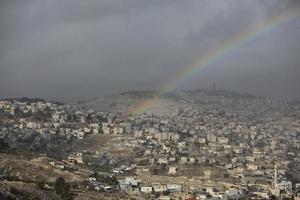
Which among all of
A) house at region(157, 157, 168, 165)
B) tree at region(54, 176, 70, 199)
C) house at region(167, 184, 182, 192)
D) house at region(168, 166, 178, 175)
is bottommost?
house at region(167, 184, 182, 192)

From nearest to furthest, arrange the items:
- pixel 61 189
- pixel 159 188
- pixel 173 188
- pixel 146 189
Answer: pixel 61 189 → pixel 146 189 → pixel 159 188 → pixel 173 188

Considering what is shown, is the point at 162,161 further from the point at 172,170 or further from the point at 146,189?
the point at 146,189

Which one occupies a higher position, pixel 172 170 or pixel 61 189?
pixel 61 189

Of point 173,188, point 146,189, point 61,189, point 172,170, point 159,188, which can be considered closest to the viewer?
point 61,189

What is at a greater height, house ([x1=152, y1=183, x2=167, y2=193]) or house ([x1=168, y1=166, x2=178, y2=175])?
house ([x1=168, y1=166, x2=178, y2=175])

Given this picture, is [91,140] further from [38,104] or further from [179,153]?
[38,104]

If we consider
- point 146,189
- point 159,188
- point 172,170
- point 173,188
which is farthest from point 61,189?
point 172,170

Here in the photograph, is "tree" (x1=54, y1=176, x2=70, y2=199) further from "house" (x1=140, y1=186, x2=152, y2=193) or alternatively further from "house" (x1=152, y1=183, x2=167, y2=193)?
"house" (x1=152, y1=183, x2=167, y2=193)

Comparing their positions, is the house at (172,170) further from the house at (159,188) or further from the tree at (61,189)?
the tree at (61,189)

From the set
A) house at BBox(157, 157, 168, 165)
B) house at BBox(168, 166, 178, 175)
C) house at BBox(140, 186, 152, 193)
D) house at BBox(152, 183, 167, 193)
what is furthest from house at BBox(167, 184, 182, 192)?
house at BBox(157, 157, 168, 165)

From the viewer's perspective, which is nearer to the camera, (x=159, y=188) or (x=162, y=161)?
(x=159, y=188)

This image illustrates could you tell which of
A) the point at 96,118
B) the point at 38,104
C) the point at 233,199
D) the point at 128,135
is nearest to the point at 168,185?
the point at 233,199
